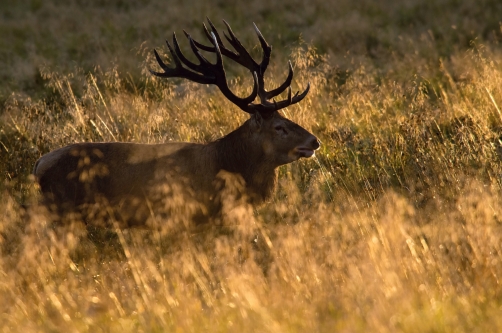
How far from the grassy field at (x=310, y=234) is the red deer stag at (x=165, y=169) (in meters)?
0.24

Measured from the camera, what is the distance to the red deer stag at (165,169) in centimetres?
656

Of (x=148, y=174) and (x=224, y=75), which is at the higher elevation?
(x=224, y=75)

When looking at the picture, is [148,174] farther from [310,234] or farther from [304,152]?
[310,234]

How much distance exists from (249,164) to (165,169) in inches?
31.5

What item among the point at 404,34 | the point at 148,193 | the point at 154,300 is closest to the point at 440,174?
the point at 148,193

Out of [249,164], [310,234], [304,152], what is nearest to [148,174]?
[249,164]

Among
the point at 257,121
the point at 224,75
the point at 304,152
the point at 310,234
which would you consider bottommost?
the point at 310,234

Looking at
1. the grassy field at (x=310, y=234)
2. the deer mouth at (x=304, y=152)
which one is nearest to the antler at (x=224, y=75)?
the deer mouth at (x=304, y=152)

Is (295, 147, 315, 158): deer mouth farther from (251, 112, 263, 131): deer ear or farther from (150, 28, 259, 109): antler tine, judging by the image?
(150, 28, 259, 109): antler tine

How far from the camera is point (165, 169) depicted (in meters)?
6.59

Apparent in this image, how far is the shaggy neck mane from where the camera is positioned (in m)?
6.79

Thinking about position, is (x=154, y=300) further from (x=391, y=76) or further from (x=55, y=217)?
(x=391, y=76)

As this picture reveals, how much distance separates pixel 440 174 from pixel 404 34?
33.2 ft

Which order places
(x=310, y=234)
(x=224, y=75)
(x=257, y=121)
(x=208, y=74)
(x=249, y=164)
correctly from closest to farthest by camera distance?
(x=310, y=234) → (x=257, y=121) → (x=249, y=164) → (x=224, y=75) → (x=208, y=74)
